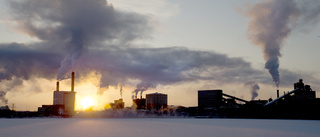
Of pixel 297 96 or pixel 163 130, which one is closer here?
pixel 163 130

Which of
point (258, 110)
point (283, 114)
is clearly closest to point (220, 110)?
point (258, 110)

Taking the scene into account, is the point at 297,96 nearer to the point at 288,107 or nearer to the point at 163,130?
the point at 288,107

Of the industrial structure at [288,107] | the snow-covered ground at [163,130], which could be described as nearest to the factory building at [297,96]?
the industrial structure at [288,107]

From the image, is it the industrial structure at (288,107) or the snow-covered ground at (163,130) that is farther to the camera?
the industrial structure at (288,107)

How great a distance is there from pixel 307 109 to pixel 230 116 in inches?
1814

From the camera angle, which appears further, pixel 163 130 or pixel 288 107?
pixel 288 107

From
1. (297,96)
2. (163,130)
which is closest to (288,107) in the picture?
(297,96)

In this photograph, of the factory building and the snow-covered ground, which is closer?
the snow-covered ground

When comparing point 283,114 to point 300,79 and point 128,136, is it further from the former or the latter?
point 128,136

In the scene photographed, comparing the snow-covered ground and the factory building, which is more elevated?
the factory building

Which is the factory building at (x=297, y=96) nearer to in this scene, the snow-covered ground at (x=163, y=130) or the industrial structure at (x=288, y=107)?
the industrial structure at (x=288, y=107)

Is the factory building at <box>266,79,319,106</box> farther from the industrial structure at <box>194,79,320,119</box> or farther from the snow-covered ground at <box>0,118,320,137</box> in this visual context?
the snow-covered ground at <box>0,118,320,137</box>

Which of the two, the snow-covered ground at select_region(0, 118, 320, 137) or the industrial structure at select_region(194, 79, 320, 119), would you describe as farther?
the industrial structure at select_region(194, 79, 320, 119)

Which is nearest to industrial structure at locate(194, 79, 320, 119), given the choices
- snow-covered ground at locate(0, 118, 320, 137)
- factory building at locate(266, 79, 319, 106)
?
factory building at locate(266, 79, 319, 106)
